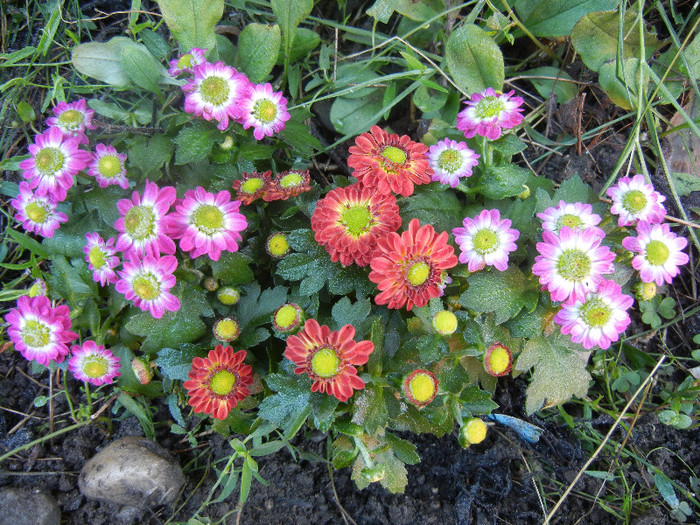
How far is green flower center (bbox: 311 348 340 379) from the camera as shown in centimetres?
185

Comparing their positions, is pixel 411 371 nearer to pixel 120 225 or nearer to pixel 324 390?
pixel 324 390

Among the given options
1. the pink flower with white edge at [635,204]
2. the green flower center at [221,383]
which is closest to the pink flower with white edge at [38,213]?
the green flower center at [221,383]

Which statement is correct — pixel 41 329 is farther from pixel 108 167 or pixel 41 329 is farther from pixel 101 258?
pixel 108 167

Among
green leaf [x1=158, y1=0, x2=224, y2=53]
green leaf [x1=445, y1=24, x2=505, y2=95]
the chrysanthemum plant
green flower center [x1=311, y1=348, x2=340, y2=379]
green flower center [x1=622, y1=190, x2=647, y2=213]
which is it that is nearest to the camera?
green flower center [x1=311, y1=348, x2=340, y2=379]

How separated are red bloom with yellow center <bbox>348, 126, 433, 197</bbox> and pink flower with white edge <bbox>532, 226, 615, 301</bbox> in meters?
0.55

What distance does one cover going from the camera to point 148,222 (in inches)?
81.8

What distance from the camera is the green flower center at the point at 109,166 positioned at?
2.20 metres

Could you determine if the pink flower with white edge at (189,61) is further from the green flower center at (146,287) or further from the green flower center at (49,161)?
the green flower center at (146,287)

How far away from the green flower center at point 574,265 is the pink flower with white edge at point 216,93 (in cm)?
143

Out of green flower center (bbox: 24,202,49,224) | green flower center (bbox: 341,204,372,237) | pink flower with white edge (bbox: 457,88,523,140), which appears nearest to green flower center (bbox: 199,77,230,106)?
green flower center (bbox: 341,204,372,237)

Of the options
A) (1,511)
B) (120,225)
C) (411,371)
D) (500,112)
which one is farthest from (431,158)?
(1,511)

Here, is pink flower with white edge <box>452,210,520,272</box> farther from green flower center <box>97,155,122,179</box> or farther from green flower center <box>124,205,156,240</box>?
green flower center <box>97,155,122,179</box>

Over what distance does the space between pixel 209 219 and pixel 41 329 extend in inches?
36.8

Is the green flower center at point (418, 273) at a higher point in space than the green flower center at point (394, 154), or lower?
lower
